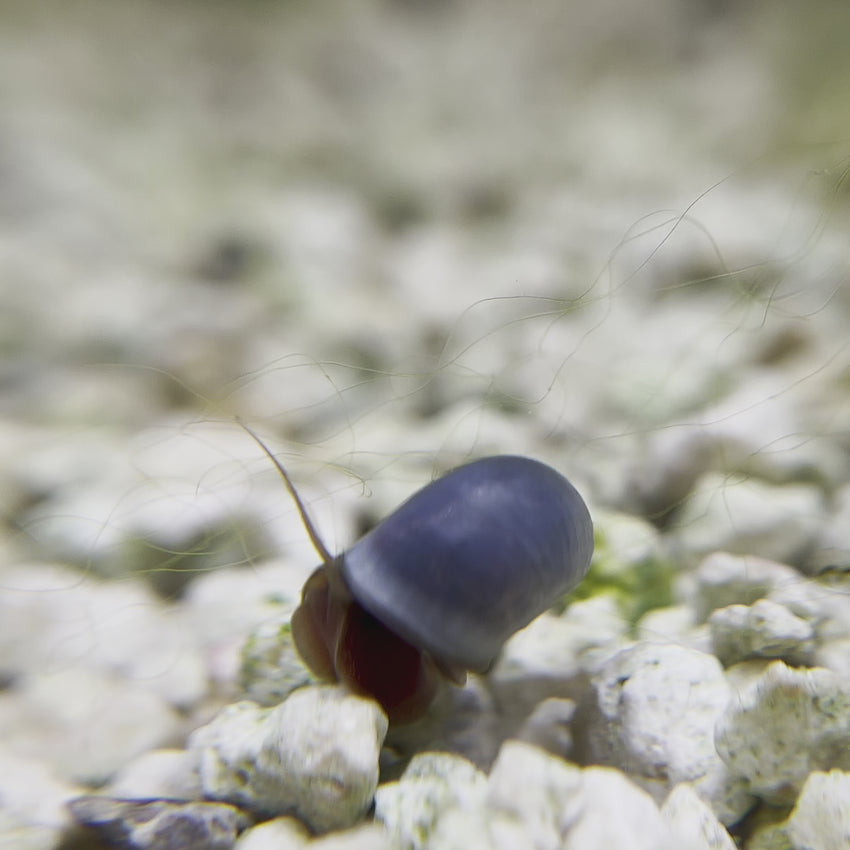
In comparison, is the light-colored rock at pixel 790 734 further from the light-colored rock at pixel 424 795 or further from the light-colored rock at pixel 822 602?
the light-colored rock at pixel 424 795

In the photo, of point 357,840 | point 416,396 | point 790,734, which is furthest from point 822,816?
point 416,396

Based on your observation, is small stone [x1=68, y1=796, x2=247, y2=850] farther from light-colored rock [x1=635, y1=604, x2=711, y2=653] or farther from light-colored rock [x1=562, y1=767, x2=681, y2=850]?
light-colored rock [x1=635, y1=604, x2=711, y2=653]

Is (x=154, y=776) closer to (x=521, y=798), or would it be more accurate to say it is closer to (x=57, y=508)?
(x=521, y=798)

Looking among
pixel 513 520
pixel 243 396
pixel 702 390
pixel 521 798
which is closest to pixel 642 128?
pixel 702 390

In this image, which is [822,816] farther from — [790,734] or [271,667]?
[271,667]

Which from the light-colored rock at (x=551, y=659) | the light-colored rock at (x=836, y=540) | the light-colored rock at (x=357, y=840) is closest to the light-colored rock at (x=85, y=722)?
the light-colored rock at (x=357, y=840)

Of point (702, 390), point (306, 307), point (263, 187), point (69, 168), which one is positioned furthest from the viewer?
point (263, 187)

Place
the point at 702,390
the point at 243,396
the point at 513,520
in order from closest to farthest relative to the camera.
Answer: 1. the point at 513,520
2. the point at 702,390
3. the point at 243,396
